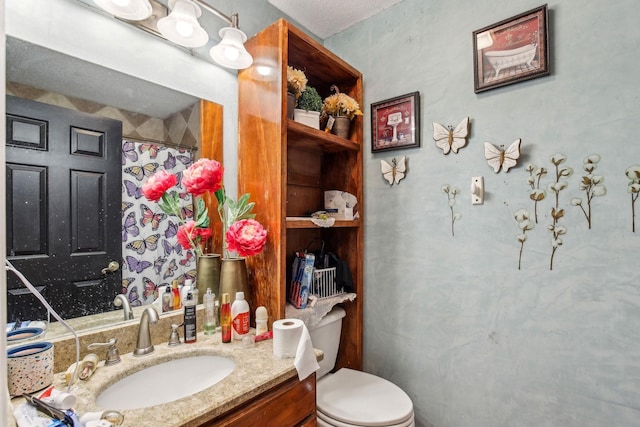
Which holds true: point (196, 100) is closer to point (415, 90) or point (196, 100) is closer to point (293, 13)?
point (293, 13)

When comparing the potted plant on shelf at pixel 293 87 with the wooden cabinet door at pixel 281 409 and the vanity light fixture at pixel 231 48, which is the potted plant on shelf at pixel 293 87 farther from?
the wooden cabinet door at pixel 281 409

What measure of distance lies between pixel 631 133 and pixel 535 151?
10.8 inches

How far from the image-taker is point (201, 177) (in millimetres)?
1227

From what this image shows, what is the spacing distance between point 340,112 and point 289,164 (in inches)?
15.4

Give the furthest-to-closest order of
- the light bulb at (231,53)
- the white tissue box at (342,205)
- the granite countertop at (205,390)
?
the white tissue box at (342,205) < the light bulb at (231,53) < the granite countertop at (205,390)

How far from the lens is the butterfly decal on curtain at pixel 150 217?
1152mm

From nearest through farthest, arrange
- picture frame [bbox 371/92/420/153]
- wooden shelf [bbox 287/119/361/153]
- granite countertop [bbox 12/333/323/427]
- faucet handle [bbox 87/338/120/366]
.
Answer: granite countertop [bbox 12/333/323/427] < faucet handle [bbox 87/338/120/366] < wooden shelf [bbox 287/119/361/153] < picture frame [bbox 371/92/420/153]

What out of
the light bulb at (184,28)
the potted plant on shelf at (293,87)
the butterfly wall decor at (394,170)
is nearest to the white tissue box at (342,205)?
the butterfly wall decor at (394,170)

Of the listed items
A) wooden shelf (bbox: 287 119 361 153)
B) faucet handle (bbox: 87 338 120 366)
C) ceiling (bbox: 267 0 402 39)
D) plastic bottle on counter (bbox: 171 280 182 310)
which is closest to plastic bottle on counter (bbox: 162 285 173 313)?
plastic bottle on counter (bbox: 171 280 182 310)

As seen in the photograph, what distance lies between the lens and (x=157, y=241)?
119 cm

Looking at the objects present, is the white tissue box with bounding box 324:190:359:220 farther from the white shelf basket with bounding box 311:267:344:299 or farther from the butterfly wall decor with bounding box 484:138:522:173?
the butterfly wall decor with bounding box 484:138:522:173

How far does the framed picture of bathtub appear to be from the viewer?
4.01 ft

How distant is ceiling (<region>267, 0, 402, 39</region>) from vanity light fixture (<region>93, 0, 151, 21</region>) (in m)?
0.76

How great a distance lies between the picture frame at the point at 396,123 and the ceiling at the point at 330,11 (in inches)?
19.8
